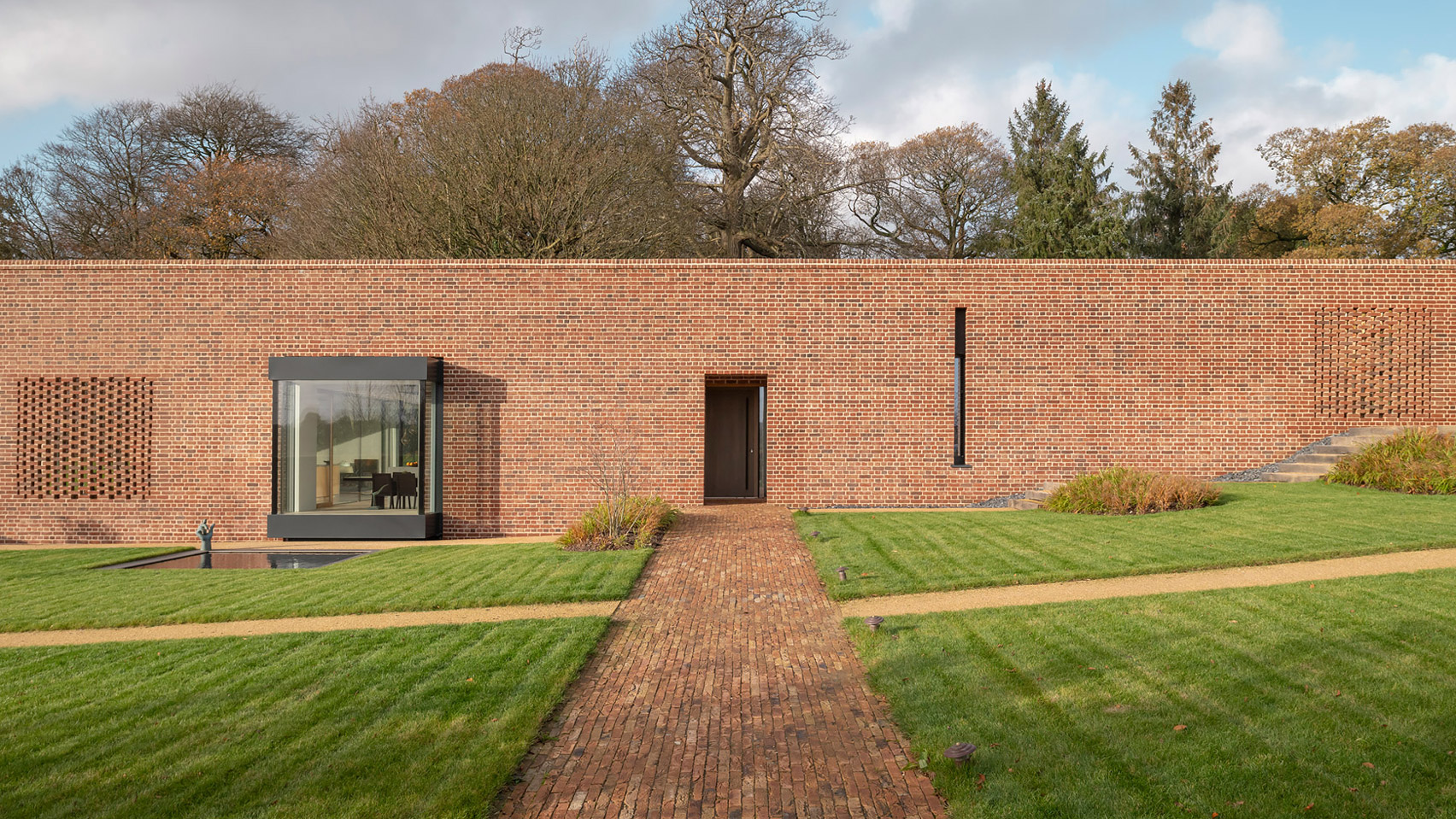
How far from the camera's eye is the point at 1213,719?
4.07 m

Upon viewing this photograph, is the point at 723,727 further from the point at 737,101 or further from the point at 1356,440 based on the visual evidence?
the point at 737,101

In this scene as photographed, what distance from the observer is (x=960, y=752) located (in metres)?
3.53

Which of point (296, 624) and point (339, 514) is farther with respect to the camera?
point (339, 514)

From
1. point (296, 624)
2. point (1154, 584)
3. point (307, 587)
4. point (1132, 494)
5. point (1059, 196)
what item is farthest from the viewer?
point (1059, 196)

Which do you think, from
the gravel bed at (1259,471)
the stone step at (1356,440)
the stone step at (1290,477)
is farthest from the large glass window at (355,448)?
the stone step at (1356,440)

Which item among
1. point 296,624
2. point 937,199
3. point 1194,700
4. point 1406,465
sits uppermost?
point 937,199

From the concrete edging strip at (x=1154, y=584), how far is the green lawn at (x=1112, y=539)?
15 cm

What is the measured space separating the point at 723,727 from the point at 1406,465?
12.0m

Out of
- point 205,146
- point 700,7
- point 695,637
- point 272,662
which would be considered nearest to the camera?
point 272,662

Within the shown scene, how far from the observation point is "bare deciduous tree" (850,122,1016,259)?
29031 millimetres

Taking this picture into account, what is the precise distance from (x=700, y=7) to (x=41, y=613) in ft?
73.8

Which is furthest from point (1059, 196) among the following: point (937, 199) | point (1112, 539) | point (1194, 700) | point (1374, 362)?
point (1194, 700)

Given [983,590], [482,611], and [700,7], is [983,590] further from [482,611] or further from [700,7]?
[700,7]

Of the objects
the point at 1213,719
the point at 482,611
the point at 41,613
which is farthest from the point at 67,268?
the point at 1213,719
